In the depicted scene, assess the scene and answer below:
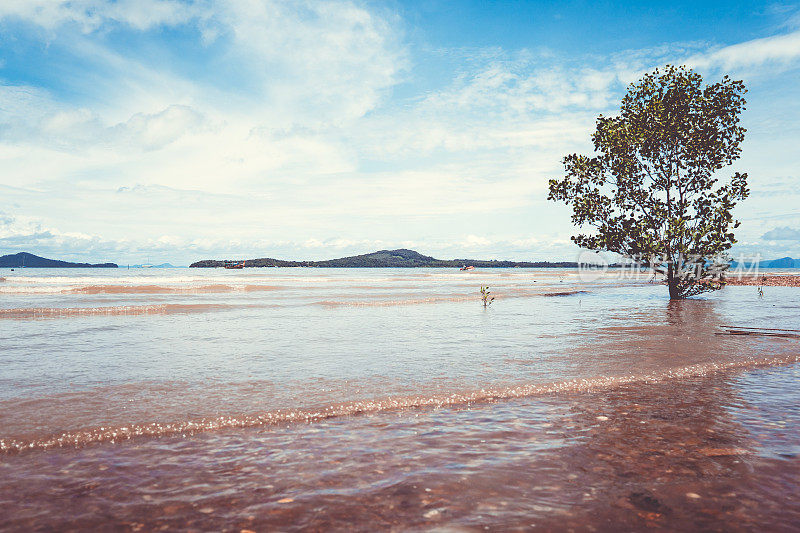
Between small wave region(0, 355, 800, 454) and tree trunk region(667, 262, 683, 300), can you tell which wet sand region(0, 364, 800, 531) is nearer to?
small wave region(0, 355, 800, 454)

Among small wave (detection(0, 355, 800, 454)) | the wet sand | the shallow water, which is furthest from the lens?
small wave (detection(0, 355, 800, 454))

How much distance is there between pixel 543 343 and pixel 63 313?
827 inches

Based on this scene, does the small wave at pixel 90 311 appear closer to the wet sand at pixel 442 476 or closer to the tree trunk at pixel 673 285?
the wet sand at pixel 442 476

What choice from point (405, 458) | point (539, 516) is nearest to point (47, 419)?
point (405, 458)

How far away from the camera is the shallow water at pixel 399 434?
410cm

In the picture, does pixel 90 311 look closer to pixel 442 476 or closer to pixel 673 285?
pixel 442 476

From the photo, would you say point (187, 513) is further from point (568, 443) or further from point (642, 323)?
point (642, 323)

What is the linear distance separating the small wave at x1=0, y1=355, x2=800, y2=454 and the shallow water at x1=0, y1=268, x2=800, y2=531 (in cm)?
4

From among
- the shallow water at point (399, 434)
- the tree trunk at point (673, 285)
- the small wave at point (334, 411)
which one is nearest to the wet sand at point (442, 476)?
the shallow water at point (399, 434)

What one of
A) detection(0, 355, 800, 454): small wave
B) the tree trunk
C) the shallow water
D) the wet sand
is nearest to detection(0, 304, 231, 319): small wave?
the shallow water

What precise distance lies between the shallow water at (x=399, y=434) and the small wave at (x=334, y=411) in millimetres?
36

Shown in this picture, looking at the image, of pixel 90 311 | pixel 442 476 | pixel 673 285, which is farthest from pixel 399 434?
pixel 673 285

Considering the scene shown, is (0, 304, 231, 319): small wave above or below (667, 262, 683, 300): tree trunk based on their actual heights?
below

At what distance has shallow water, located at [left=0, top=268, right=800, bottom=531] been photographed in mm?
4098
